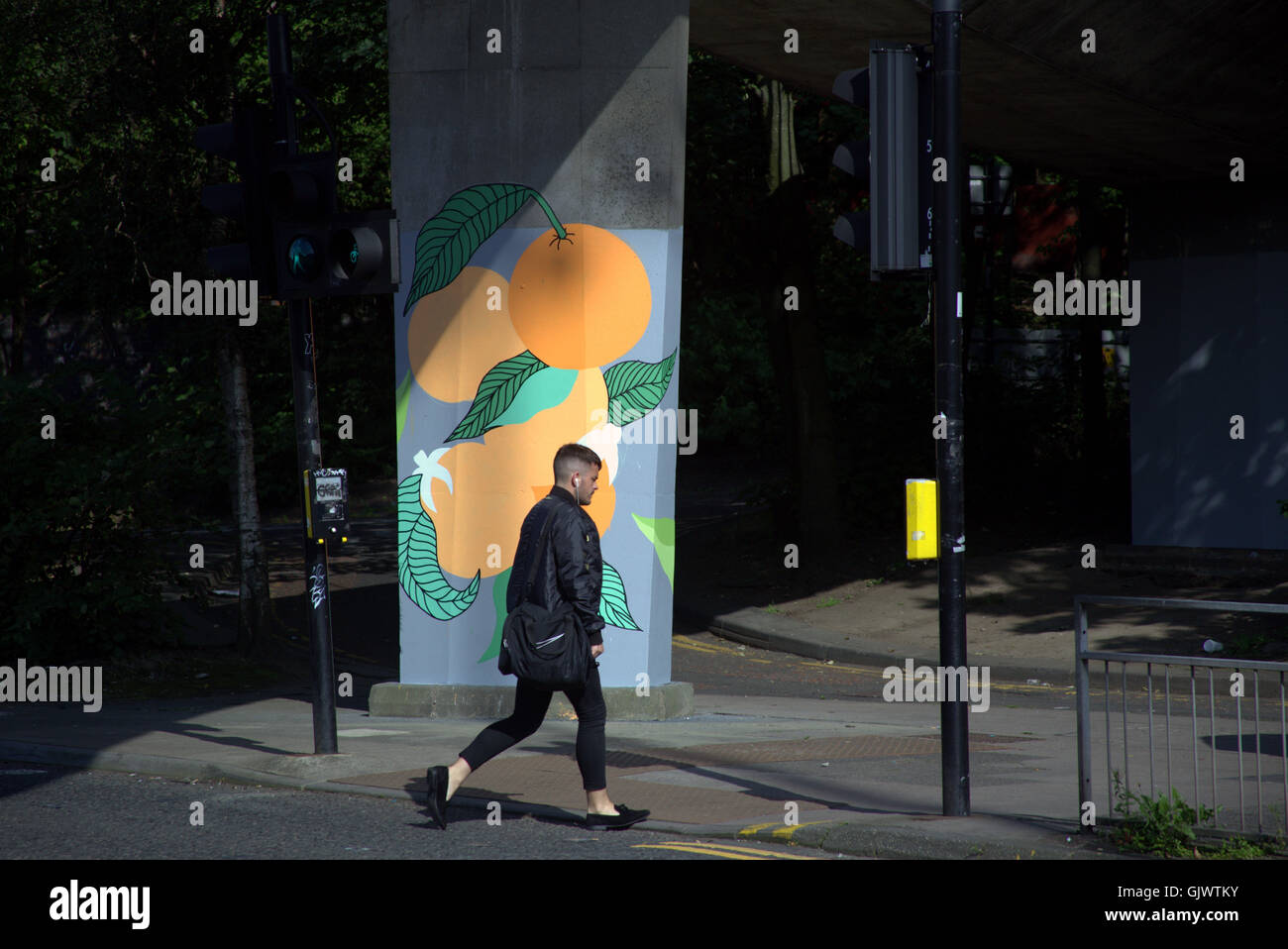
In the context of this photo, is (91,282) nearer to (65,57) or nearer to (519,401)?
(65,57)

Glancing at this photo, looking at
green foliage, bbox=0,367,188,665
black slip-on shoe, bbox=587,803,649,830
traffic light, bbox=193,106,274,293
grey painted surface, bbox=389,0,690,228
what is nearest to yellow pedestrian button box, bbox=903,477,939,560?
black slip-on shoe, bbox=587,803,649,830

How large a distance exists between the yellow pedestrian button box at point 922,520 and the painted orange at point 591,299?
16.0ft

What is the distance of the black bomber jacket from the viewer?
688 centimetres

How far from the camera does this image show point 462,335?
1154 centimetres

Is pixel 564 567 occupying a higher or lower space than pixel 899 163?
lower

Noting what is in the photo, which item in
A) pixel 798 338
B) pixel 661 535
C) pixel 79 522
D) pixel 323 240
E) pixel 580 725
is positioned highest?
pixel 798 338

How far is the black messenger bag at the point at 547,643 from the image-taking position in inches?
269

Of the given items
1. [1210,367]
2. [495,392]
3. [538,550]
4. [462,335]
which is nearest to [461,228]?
Answer: [462,335]

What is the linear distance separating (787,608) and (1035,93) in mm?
7142

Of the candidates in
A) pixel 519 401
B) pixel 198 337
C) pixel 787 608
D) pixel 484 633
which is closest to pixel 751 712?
pixel 484 633

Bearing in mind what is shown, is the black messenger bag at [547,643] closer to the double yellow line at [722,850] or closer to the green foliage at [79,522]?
the double yellow line at [722,850]

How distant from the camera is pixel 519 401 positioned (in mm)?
11375

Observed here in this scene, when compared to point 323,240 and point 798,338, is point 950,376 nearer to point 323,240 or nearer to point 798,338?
point 323,240

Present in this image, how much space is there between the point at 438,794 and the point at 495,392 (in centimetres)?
487
